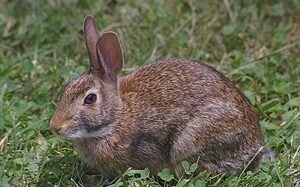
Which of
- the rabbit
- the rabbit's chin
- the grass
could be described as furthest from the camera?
the grass

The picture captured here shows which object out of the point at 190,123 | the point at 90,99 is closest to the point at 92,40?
Answer: the point at 90,99

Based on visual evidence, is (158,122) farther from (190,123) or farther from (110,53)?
(110,53)

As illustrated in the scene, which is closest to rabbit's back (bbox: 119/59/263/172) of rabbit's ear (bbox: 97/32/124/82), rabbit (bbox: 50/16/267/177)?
rabbit (bbox: 50/16/267/177)

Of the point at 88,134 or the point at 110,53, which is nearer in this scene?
→ the point at 88,134

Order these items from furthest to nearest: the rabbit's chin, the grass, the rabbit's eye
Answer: the grass, the rabbit's eye, the rabbit's chin

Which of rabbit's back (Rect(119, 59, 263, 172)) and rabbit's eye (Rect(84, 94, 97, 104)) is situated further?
rabbit's back (Rect(119, 59, 263, 172))

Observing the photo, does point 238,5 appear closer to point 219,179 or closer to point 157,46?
point 157,46

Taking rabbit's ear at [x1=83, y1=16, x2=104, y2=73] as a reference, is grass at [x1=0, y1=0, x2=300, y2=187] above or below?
below

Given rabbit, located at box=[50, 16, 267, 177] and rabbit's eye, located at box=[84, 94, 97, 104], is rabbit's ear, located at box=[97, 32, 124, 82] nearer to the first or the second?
rabbit, located at box=[50, 16, 267, 177]
